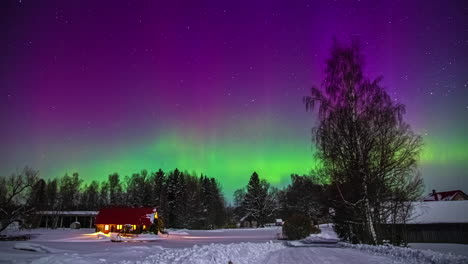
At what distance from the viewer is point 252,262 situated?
15.5 meters

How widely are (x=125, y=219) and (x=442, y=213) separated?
139 feet

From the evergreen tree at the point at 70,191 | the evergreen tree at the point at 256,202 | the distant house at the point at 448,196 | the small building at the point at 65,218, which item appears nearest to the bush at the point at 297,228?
the distant house at the point at 448,196

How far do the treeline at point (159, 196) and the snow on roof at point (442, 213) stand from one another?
4892 cm

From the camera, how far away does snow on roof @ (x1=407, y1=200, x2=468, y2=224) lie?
127 ft

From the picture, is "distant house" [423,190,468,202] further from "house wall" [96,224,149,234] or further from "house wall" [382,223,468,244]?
"house wall" [96,224,149,234]

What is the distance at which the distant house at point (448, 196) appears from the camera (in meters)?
58.6

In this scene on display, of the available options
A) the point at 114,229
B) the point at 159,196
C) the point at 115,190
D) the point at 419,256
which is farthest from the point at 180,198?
the point at 419,256

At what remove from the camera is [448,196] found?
6038 cm

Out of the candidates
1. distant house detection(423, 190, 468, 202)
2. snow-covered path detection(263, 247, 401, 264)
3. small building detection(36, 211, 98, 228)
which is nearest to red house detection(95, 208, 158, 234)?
small building detection(36, 211, 98, 228)

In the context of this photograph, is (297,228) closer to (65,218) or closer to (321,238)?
(321,238)

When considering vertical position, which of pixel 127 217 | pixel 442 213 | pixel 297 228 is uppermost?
pixel 442 213

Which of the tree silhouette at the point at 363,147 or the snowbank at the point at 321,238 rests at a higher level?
the tree silhouette at the point at 363,147

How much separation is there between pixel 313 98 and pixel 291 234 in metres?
23.8

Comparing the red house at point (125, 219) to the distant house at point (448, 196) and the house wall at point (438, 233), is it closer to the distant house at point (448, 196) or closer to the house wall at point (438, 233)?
the house wall at point (438, 233)
